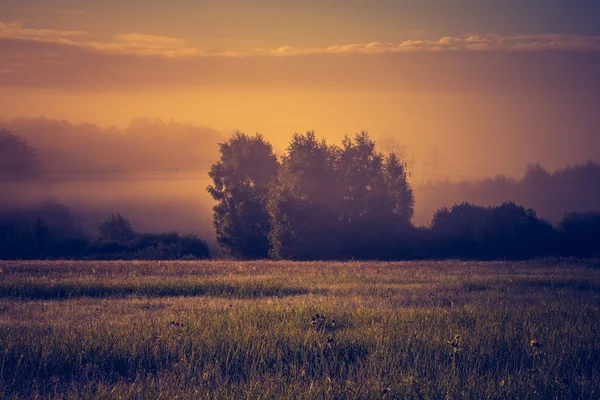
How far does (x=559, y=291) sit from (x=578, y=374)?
1162 centimetres

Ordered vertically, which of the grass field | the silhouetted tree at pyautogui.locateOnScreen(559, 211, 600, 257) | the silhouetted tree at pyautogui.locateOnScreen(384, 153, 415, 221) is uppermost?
the silhouetted tree at pyautogui.locateOnScreen(384, 153, 415, 221)

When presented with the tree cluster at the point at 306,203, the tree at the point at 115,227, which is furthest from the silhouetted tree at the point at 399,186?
the tree at the point at 115,227

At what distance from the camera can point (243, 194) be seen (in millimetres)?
62969

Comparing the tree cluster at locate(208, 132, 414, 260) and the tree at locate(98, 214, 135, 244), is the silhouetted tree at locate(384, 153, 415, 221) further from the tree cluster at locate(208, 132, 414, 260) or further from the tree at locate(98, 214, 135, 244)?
the tree at locate(98, 214, 135, 244)

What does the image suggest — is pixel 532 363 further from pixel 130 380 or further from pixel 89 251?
pixel 89 251

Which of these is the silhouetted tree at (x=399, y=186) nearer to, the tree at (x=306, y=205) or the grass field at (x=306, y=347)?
the tree at (x=306, y=205)

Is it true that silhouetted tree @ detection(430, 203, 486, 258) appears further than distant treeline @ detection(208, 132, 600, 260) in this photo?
Yes

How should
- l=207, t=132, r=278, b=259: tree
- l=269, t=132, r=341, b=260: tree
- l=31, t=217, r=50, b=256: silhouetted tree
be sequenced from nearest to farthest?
l=269, t=132, r=341, b=260: tree
l=207, t=132, r=278, b=259: tree
l=31, t=217, r=50, b=256: silhouetted tree

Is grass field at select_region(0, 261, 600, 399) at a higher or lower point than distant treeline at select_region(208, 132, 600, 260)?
lower

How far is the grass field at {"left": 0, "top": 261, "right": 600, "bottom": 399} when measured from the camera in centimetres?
872

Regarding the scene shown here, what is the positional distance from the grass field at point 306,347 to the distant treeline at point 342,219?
34.8 meters

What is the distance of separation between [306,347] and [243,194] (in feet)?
172

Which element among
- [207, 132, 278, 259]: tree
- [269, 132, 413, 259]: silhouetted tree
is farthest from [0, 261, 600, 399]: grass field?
[207, 132, 278, 259]: tree

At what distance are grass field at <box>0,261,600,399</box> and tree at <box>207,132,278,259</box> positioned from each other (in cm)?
4205
